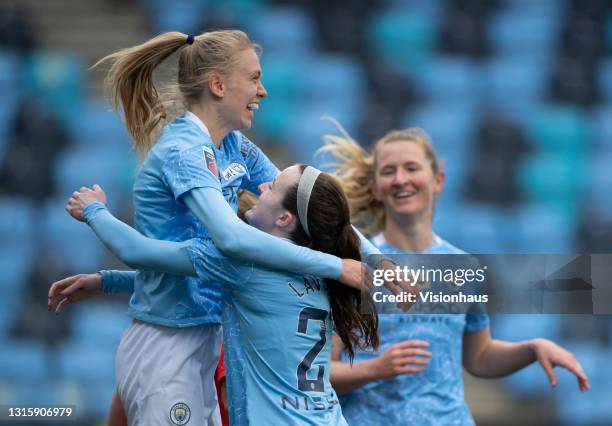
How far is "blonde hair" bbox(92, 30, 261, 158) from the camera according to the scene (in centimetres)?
298

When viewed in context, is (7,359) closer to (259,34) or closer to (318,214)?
(259,34)

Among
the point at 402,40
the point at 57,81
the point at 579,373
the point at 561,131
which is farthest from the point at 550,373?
the point at 57,81

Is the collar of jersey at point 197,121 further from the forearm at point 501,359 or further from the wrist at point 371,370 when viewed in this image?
the forearm at point 501,359

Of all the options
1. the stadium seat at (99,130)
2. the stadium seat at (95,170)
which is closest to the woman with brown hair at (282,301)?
the stadium seat at (95,170)

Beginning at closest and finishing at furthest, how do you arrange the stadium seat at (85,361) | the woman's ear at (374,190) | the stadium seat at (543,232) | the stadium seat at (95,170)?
the woman's ear at (374,190) → the stadium seat at (85,361) → the stadium seat at (543,232) → the stadium seat at (95,170)

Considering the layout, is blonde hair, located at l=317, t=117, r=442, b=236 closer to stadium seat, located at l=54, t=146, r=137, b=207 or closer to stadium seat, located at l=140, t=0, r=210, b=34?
stadium seat, located at l=54, t=146, r=137, b=207

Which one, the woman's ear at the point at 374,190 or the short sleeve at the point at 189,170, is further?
the woman's ear at the point at 374,190

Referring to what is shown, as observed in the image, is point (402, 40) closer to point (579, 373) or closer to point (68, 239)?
point (68, 239)

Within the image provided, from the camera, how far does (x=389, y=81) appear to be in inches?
347

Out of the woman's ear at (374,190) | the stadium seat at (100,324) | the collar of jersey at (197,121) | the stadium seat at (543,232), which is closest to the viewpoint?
the collar of jersey at (197,121)

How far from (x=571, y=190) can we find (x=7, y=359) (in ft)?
14.2

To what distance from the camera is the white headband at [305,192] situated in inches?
109

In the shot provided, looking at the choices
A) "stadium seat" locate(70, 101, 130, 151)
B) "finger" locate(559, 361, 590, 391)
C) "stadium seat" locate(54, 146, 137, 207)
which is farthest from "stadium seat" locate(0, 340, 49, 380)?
"finger" locate(559, 361, 590, 391)

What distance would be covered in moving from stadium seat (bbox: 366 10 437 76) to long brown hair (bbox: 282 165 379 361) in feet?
20.6
